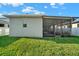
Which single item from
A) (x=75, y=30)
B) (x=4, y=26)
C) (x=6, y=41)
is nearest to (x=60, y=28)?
(x=75, y=30)

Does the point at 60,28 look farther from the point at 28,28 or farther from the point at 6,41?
the point at 6,41

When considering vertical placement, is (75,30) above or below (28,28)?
below

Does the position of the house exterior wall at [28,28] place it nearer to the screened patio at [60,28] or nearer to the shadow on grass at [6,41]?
the screened patio at [60,28]

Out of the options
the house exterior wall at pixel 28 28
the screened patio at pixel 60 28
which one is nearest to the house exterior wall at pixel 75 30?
the screened patio at pixel 60 28

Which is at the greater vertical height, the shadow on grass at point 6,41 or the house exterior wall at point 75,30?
the house exterior wall at point 75,30

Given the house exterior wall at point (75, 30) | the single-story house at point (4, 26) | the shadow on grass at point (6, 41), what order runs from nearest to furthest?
the shadow on grass at point (6, 41)
the house exterior wall at point (75, 30)
the single-story house at point (4, 26)

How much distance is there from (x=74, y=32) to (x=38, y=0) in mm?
10507

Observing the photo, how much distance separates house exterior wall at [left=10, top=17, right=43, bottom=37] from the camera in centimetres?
1498

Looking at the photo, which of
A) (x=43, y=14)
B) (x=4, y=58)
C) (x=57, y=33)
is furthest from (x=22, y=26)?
(x=4, y=58)

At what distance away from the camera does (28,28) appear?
49.2ft

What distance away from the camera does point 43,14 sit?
1416 centimetres

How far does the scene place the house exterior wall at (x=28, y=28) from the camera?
14984mm

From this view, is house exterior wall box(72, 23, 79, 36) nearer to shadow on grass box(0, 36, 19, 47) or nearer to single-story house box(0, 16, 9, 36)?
shadow on grass box(0, 36, 19, 47)

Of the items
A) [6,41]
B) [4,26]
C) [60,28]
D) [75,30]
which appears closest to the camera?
[6,41]
